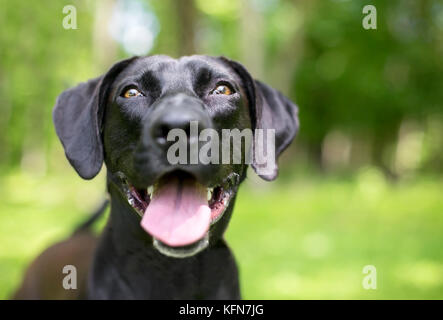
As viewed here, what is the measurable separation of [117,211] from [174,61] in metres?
0.97

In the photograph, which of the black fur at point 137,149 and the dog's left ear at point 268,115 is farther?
the dog's left ear at point 268,115

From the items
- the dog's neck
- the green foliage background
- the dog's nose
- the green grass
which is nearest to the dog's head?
the dog's nose

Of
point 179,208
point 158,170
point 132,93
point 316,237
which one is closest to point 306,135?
point 316,237

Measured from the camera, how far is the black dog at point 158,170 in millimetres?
2510

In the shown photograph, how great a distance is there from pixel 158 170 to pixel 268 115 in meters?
1.13

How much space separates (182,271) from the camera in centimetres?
287

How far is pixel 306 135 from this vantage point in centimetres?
2939

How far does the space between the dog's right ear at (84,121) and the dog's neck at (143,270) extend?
0.83 feet

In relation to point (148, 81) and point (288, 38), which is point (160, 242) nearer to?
point (148, 81)

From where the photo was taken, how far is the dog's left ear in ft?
10.5

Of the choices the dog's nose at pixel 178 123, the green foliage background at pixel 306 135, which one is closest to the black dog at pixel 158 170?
the dog's nose at pixel 178 123

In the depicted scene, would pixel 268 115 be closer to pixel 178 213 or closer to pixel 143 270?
pixel 178 213

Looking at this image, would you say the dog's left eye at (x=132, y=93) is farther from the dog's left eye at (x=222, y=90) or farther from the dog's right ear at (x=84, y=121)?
the dog's left eye at (x=222, y=90)
